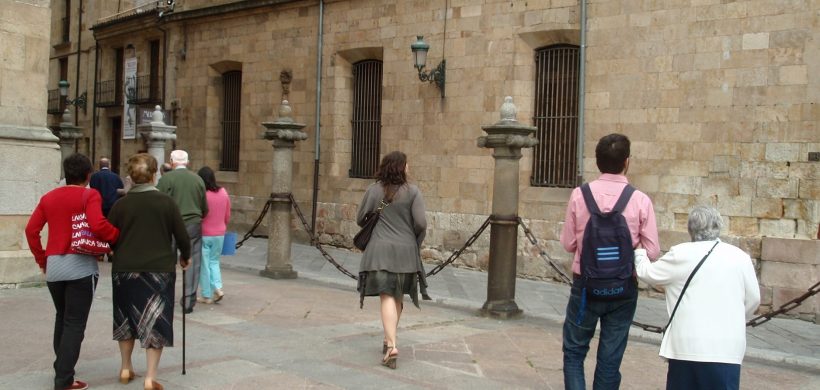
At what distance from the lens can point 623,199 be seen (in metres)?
4.63

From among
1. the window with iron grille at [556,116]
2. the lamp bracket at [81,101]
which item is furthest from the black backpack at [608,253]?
the lamp bracket at [81,101]

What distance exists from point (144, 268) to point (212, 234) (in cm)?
351

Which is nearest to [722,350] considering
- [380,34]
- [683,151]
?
[683,151]

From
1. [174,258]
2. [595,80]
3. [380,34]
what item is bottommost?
[174,258]

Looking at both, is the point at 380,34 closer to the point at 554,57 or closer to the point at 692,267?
the point at 554,57

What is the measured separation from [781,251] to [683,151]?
1.80 metres

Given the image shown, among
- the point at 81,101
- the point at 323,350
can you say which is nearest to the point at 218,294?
the point at 323,350

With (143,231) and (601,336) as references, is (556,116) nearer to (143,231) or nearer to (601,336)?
(601,336)

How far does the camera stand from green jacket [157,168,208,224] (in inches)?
320

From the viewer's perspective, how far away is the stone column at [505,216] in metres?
8.95

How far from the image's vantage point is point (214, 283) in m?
8.98

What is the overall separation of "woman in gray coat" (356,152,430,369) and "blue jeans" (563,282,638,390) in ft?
5.96

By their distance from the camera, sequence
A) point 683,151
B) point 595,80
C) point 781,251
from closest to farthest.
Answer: point 781,251
point 683,151
point 595,80

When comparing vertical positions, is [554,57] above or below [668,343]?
above
